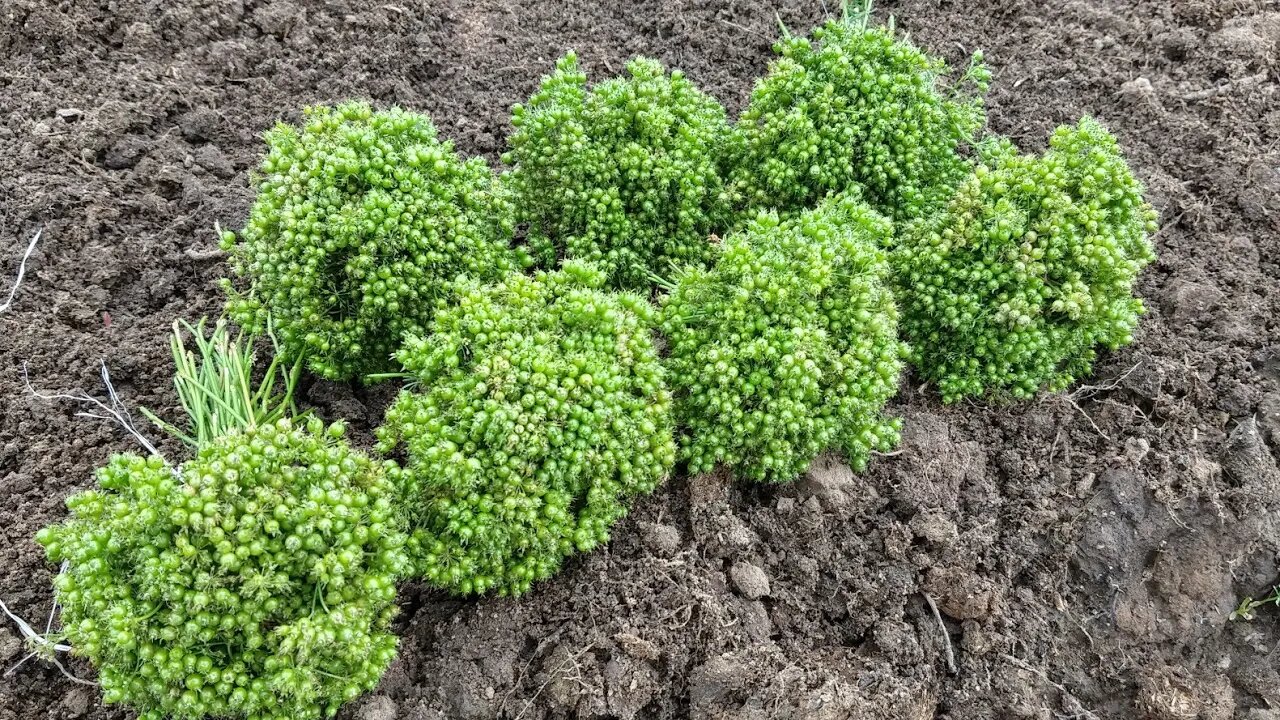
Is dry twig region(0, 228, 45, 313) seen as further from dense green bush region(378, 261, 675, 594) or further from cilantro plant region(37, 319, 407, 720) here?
dense green bush region(378, 261, 675, 594)

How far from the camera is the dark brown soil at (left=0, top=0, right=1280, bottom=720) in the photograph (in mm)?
2777

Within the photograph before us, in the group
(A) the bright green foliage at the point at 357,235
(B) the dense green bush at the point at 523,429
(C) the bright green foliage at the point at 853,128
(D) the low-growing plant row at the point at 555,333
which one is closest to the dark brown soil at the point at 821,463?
(D) the low-growing plant row at the point at 555,333

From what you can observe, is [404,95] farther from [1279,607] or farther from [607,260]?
[1279,607]

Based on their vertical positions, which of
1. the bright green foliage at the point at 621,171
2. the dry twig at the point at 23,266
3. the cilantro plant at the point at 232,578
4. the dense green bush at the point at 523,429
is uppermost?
the bright green foliage at the point at 621,171

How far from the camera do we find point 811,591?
2996 mm

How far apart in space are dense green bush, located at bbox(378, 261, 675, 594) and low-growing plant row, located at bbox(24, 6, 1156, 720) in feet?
0.04

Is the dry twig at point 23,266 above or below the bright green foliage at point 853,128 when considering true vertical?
below

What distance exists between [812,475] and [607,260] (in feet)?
3.78

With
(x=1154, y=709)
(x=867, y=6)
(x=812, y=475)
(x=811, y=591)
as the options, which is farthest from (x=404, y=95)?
(x=1154, y=709)

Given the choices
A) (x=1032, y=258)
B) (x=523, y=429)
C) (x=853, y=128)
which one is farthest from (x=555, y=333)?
(x=1032, y=258)

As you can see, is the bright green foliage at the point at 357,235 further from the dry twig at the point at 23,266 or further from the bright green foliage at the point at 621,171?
the dry twig at the point at 23,266

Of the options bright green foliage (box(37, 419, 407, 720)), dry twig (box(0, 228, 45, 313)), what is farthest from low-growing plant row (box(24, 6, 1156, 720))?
dry twig (box(0, 228, 45, 313))

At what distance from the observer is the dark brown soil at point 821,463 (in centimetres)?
278

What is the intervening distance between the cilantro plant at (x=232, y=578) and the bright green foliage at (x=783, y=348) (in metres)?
1.15
